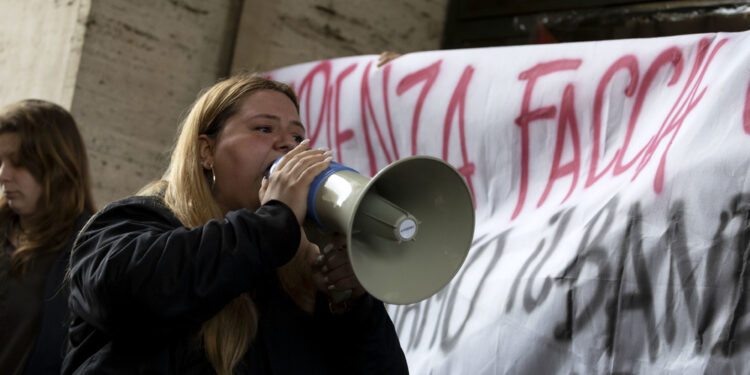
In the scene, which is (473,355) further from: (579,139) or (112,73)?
(112,73)

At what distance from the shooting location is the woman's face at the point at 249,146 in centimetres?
197

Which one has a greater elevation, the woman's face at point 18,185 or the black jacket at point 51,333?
the woman's face at point 18,185

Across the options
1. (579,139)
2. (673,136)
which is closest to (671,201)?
(673,136)

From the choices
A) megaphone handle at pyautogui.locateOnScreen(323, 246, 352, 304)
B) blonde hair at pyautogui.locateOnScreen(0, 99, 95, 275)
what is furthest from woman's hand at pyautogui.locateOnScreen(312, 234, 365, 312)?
Answer: blonde hair at pyautogui.locateOnScreen(0, 99, 95, 275)

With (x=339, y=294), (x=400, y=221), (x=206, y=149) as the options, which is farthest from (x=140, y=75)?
(x=400, y=221)

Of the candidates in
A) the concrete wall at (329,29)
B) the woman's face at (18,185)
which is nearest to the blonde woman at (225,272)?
the woman's face at (18,185)

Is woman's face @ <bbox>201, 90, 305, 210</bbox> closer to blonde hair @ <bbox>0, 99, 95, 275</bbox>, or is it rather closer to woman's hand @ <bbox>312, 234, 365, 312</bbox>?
woman's hand @ <bbox>312, 234, 365, 312</bbox>

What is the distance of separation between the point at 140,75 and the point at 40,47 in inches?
23.8

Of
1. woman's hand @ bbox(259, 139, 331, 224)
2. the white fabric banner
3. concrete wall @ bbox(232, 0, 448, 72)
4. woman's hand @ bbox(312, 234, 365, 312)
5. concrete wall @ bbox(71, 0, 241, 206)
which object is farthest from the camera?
concrete wall @ bbox(232, 0, 448, 72)

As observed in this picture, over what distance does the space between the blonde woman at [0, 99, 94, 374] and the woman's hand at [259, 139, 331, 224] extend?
3.70 feet

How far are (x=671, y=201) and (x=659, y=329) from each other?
312 mm

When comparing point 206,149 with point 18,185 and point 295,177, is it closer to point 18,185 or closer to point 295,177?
point 295,177

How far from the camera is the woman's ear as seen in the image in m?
2.04

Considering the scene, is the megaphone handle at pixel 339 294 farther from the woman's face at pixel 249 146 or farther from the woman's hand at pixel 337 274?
the woman's face at pixel 249 146
